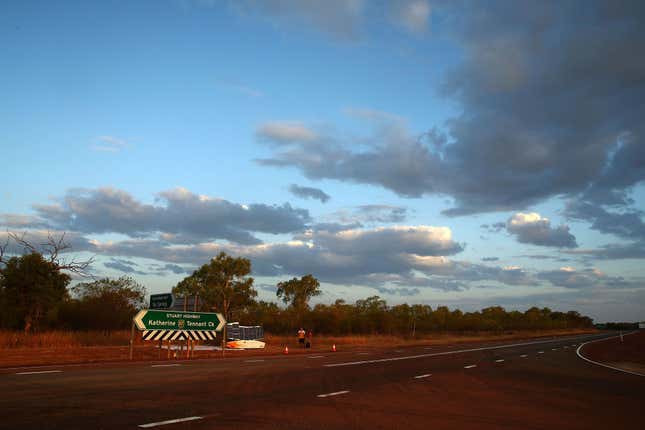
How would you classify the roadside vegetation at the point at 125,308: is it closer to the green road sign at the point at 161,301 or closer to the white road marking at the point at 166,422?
the green road sign at the point at 161,301

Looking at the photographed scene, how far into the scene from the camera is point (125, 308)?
48.1 meters

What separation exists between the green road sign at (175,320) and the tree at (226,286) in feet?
96.8

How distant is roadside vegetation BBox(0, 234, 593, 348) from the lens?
35.6 m

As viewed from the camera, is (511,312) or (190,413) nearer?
(190,413)

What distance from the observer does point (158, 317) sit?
2542cm

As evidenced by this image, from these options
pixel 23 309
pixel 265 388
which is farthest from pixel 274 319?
pixel 265 388

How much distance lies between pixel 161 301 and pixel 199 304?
28485 millimetres

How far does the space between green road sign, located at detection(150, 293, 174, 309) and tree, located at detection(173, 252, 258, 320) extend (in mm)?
29896

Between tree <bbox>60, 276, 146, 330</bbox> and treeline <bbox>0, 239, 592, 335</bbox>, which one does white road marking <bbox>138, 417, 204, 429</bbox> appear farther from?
tree <bbox>60, 276, 146, 330</bbox>

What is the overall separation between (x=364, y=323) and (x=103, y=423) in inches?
2985

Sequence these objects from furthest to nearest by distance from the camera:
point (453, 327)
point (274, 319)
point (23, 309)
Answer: point (453, 327), point (274, 319), point (23, 309)

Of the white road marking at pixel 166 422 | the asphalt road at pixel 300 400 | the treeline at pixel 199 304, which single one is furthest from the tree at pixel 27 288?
the white road marking at pixel 166 422

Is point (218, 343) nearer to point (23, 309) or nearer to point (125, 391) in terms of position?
point (23, 309)

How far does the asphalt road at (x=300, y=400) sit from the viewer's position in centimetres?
880
